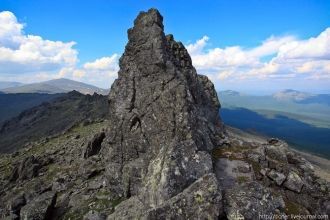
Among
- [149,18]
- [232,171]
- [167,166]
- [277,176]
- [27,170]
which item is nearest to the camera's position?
[167,166]

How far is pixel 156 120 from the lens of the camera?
131 ft

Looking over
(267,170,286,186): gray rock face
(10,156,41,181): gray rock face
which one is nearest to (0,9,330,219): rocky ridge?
(267,170,286,186): gray rock face

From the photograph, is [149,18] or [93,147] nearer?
[149,18]

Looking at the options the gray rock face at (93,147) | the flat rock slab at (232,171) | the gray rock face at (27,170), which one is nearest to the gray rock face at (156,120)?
the flat rock slab at (232,171)

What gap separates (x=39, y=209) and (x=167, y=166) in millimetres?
14725

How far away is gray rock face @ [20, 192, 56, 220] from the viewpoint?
3562 centimetres

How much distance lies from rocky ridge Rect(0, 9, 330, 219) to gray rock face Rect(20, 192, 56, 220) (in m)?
0.09

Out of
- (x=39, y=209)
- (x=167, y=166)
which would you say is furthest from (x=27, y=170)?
(x=167, y=166)

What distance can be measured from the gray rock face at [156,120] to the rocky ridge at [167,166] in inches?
4.1

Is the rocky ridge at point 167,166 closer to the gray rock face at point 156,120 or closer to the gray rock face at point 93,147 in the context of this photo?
the gray rock face at point 156,120

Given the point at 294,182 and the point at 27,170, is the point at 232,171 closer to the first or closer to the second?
the point at 294,182

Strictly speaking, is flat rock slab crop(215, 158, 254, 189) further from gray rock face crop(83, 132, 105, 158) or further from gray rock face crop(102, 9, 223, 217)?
gray rock face crop(83, 132, 105, 158)

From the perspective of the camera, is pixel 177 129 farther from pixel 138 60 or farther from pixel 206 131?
pixel 138 60

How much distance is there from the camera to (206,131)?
40438 millimetres
